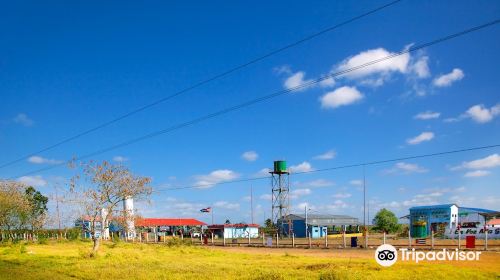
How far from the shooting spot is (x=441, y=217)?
65688mm

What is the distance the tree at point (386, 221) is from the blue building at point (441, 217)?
83.8 ft

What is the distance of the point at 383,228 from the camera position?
95.5m

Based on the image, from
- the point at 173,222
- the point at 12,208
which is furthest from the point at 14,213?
the point at 173,222

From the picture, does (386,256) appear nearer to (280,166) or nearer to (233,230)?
(280,166)

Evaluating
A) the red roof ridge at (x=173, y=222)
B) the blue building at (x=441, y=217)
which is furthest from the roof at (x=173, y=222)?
the blue building at (x=441, y=217)

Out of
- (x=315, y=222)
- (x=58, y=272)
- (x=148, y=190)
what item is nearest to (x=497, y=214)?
(x=315, y=222)

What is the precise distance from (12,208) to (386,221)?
2765 inches

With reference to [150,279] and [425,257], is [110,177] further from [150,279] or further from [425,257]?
[425,257]

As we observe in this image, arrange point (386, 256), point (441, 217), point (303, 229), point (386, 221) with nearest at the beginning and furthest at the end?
point (386, 256) < point (441, 217) < point (303, 229) < point (386, 221)

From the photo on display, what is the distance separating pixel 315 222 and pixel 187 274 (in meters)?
61.2

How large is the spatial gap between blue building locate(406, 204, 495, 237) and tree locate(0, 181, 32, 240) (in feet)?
192

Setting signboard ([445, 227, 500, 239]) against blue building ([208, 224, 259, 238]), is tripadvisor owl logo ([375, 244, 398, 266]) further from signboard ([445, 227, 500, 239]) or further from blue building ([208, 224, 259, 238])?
blue building ([208, 224, 259, 238])

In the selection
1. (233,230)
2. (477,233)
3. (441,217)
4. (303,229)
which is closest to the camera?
(477,233)

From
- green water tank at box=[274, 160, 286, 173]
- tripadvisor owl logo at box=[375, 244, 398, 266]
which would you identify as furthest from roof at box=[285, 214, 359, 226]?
tripadvisor owl logo at box=[375, 244, 398, 266]
